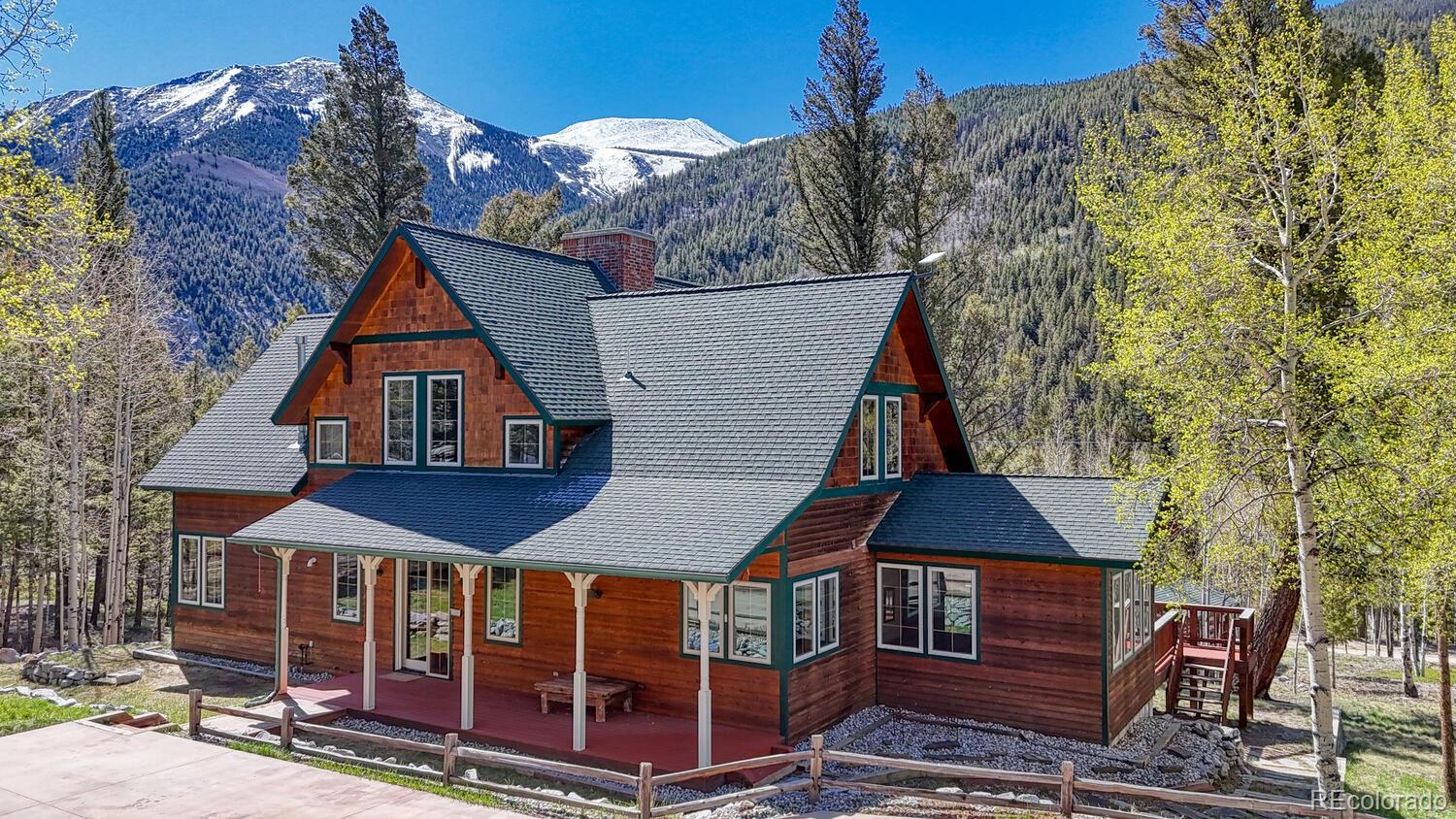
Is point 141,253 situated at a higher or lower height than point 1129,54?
lower

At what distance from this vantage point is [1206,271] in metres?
10.9

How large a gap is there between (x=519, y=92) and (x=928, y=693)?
146637mm

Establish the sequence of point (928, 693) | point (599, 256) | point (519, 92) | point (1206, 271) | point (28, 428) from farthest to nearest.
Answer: point (519, 92), point (28, 428), point (599, 256), point (928, 693), point (1206, 271)

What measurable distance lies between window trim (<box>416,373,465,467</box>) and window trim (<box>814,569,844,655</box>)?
645 centimetres

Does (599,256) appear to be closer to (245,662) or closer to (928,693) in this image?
(245,662)

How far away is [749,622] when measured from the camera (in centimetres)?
1270

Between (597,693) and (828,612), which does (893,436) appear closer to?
(828,612)

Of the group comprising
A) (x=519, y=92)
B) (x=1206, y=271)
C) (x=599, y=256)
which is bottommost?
(x=1206, y=271)

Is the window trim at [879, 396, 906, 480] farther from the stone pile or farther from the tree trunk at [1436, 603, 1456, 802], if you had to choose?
the stone pile

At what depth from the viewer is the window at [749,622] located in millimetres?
12547

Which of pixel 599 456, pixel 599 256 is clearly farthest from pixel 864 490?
pixel 599 256

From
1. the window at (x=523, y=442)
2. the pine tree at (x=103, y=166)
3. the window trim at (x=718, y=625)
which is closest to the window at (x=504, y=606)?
the window at (x=523, y=442)

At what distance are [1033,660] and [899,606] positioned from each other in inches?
81.0

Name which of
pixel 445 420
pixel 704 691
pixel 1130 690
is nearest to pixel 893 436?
pixel 1130 690
